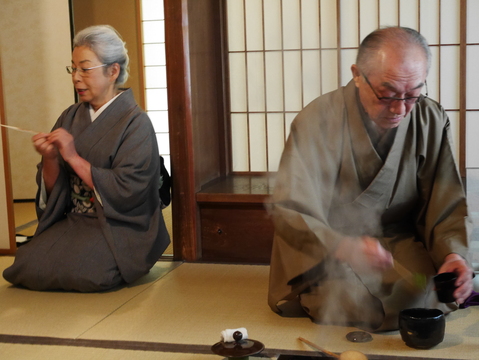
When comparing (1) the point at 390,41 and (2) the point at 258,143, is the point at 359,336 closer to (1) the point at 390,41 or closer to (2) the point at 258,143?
(1) the point at 390,41

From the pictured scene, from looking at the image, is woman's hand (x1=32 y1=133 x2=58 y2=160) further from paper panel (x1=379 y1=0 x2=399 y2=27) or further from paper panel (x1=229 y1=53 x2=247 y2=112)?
paper panel (x1=379 y1=0 x2=399 y2=27)

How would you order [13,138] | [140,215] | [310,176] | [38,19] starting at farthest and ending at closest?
[13,138] < [38,19] < [140,215] < [310,176]

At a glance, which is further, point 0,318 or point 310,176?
point 0,318

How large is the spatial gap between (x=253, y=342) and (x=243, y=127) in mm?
2810

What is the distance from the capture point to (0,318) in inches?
115

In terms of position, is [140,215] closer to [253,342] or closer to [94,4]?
[253,342]

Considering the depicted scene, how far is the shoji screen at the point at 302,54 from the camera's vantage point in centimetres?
434

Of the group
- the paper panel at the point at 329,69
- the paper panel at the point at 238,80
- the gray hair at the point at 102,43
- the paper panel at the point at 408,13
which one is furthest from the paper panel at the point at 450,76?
the gray hair at the point at 102,43

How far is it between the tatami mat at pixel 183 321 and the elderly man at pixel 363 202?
14 cm

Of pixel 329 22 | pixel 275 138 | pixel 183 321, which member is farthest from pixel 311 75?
pixel 183 321

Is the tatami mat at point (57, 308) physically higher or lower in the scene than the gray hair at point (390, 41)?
lower

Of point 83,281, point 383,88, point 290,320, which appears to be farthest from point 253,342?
point 83,281

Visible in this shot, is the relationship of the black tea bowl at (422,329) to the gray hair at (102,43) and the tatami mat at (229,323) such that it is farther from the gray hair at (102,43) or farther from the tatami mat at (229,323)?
the gray hair at (102,43)

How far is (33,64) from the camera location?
583cm
